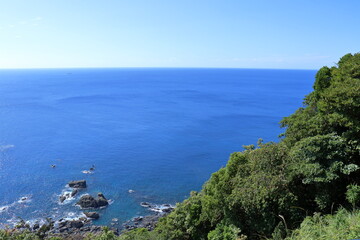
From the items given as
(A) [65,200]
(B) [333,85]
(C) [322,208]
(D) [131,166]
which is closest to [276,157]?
(C) [322,208]

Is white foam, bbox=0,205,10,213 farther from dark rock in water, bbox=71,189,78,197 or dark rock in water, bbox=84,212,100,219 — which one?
dark rock in water, bbox=84,212,100,219

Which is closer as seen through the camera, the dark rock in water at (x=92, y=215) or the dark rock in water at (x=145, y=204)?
the dark rock in water at (x=92, y=215)

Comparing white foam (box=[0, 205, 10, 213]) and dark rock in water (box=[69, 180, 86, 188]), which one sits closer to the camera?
white foam (box=[0, 205, 10, 213])

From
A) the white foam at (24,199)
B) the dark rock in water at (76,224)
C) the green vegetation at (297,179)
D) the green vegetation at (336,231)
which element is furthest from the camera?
the white foam at (24,199)

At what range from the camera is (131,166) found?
2103 inches

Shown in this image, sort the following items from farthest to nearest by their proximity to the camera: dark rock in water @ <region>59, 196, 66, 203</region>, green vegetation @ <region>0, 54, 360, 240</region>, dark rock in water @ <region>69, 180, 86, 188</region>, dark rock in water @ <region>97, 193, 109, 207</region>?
dark rock in water @ <region>69, 180, 86, 188</region> → dark rock in water @ <region>59, 196, 66, 203</region> → dark rock in water @ <region>97, 193, 109, 207</region> → green vegetation @ <region>0, 54, 360, 240</region>

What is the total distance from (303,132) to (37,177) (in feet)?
151

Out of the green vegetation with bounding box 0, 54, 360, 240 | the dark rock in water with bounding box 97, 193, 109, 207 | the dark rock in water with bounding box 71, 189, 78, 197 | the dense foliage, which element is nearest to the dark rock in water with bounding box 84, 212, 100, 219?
the dark rock in water with bounding box 97, 193, 109, 207

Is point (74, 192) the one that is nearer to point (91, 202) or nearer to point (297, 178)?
point (91, 202)

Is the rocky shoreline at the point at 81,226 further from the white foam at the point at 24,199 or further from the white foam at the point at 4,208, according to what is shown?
the white foam at the point at 24,199

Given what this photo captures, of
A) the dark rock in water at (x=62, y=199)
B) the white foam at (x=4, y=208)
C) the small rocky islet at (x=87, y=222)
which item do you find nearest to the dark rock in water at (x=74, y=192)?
the small rocky islet at (x=87, y=222)

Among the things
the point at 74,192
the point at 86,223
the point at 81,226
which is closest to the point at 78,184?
the point at 74,192

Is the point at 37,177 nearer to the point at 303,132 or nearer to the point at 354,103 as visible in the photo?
the point at 303,132

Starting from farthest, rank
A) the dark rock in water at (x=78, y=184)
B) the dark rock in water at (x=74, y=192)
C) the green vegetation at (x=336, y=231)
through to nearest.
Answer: the dark rock in water at (x=78, y=184), the dark rock in water at (x=74, y=192), the green vegetation at (x=336, y=231)
